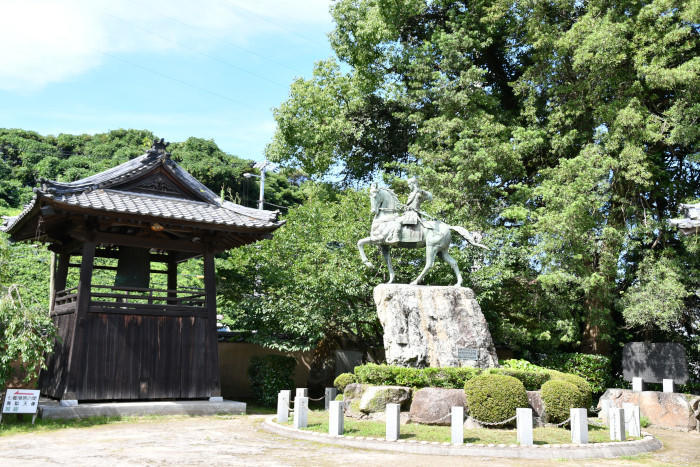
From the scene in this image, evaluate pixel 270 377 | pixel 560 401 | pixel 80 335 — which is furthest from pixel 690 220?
pixel 80 335

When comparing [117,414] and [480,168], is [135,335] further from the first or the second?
[480,168]

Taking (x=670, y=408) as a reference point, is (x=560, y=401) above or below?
above

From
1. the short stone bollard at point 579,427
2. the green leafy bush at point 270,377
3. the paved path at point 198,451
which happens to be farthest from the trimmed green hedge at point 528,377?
the green leafy bush at point 270,377

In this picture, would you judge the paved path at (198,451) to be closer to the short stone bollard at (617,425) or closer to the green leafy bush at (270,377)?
the short stone bollard at (617,425)

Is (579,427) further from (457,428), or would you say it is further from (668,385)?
(668,385)

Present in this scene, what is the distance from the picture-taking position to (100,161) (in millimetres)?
41312

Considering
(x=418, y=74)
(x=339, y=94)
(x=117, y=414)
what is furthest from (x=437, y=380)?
(x=339, y=94)

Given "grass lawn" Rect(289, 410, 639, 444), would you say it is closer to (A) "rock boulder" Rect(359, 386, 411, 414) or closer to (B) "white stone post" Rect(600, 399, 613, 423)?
(A) "rock boulder" Rect(359, 386, 411, 414)

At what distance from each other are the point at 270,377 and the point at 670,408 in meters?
11.4

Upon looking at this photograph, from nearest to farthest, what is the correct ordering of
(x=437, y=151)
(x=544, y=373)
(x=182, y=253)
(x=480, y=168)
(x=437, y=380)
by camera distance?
1. (x=437, y=380)
2. (x=544, y=373)
3. (x=182, y=253)
4. (x=480, y=168)
5. (x=437, y=151)

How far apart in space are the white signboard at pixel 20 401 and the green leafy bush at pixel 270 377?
22.3ft

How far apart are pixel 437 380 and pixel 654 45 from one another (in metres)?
13.1

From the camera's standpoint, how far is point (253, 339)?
18156 mm

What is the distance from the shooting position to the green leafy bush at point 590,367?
1900 cm
